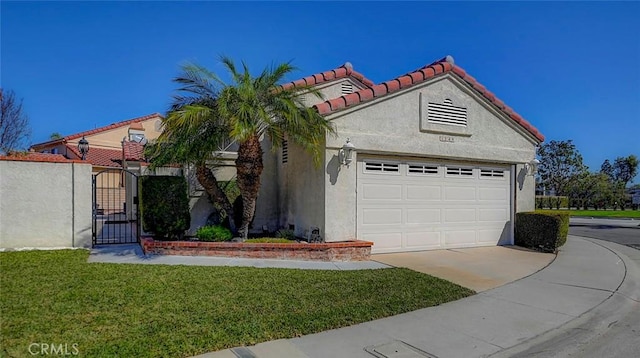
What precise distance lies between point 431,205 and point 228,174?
266 inches

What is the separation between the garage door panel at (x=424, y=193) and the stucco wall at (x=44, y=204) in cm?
938

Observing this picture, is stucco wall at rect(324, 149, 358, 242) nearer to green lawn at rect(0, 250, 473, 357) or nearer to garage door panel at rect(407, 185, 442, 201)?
green lawn at rect(0, 250, 473, 357)

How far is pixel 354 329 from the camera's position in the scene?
202 inches

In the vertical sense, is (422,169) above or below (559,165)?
below

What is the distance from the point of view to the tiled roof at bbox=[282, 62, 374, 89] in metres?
13.7

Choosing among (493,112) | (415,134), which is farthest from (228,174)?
(493,112)

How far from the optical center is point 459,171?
12.2 metres

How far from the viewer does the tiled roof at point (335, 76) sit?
13.7 m

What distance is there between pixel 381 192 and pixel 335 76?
18.4 ft

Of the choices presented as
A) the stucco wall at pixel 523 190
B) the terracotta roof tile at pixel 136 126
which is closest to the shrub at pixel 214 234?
the stucco wall at pixel 523 190

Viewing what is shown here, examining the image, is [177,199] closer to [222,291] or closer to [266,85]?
[266,85]

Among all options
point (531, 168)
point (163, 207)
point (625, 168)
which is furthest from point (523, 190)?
point (625, 168)

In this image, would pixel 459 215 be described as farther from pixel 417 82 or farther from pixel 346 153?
pixel 346 153

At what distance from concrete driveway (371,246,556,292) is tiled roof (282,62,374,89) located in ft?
22.8
